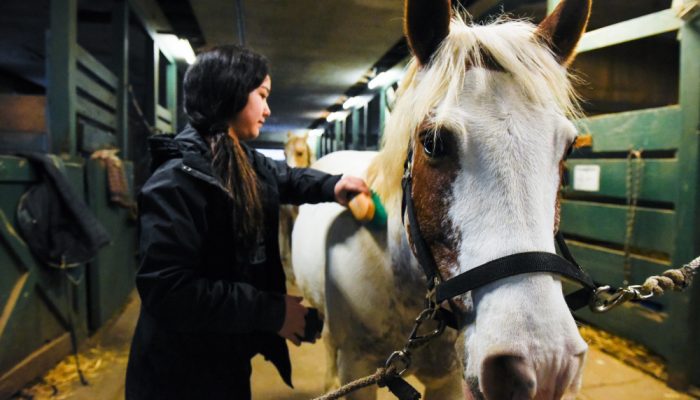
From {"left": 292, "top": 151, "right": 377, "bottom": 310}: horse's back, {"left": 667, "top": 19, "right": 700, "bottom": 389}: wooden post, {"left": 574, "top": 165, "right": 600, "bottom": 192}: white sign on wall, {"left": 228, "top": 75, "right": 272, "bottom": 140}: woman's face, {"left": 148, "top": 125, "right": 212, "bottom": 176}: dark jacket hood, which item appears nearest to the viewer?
{"left": 148, "top": 125, "right": 212, "bottom": 176}: dark jacket hood

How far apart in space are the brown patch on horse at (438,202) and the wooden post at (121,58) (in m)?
4.37

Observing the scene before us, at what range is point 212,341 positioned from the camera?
122 cm

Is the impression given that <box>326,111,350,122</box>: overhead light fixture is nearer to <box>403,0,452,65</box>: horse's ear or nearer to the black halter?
<box>403,0,452,65</box>: horse's ear

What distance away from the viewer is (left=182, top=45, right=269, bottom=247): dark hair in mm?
1202

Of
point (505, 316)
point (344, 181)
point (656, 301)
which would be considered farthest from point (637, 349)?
point (505, 316)

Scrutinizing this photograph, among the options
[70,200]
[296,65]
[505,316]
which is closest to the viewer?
[505,316]

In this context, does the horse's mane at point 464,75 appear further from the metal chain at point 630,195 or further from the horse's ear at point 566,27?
the metal chain at point 630,195

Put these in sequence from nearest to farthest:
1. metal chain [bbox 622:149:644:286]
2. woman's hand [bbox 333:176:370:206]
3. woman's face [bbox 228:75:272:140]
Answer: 1. woman's face [bbox 228:75:272:140]
2. woman's hand [bbox 333:176:370:206]
3. metal chain [bbox 622:149:644:286]

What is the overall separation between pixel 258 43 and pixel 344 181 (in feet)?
15.8

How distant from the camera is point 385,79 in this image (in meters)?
6.68

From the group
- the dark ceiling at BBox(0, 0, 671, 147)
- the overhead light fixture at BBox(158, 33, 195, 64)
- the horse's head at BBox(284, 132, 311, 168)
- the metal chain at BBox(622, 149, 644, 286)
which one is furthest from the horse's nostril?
the overhead light fixture at BBox(158, 33, 195, 64)

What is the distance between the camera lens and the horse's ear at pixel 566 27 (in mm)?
1074

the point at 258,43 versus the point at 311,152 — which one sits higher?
the point at 258,43

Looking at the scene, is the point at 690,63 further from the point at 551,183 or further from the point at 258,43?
the point at 258,43
